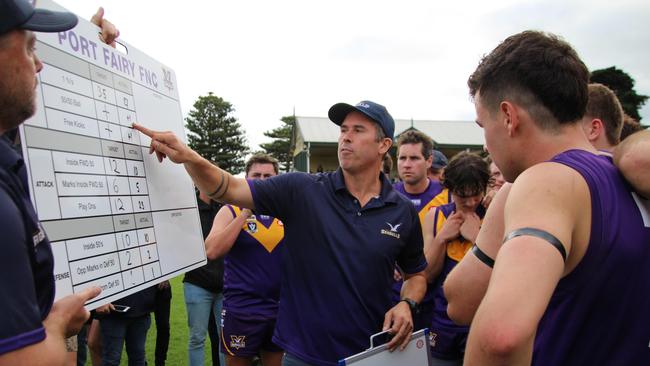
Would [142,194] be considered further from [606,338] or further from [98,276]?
[606,338]

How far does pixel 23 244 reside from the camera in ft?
3.33

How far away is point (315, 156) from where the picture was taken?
29.9 metres

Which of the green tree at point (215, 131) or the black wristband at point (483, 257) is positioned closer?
the black wristband at point (483, 257)

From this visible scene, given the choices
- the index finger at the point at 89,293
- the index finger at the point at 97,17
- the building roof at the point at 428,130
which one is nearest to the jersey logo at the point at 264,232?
the index finger at the point at 97,17

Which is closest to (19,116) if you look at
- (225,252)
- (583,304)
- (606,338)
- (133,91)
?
(133,91)

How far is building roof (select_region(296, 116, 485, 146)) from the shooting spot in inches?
1054

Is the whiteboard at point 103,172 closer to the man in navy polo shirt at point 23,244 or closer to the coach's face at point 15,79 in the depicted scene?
the man in navy polo shirt at point 23,244

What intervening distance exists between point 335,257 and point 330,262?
44 mm

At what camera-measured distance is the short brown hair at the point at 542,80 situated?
137cm

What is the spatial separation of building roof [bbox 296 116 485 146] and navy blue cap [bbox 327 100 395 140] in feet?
73.7

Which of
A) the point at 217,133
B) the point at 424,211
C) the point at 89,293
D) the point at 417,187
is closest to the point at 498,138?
the point at 89,293

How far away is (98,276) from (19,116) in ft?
2.25

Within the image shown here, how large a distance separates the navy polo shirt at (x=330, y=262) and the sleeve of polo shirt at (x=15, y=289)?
154 centimetres

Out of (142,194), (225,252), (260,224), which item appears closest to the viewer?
(142,194)
